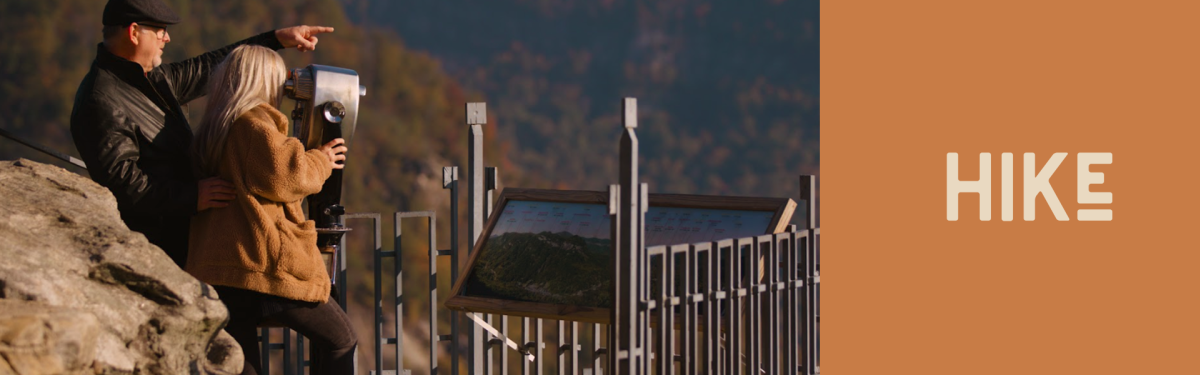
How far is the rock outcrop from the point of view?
247cm

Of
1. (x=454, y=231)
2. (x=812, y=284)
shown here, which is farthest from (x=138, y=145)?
(x=812, y=284)

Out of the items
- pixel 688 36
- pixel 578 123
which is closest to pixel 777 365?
pixel 578 123

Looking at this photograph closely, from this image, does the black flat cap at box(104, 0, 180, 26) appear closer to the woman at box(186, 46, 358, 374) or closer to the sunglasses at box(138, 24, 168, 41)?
the sunglasses at box(138, 24, 168, 41)

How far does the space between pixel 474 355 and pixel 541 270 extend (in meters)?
0.97

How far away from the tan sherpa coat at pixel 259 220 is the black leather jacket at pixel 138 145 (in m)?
0.10

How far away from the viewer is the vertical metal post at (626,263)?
137 inches

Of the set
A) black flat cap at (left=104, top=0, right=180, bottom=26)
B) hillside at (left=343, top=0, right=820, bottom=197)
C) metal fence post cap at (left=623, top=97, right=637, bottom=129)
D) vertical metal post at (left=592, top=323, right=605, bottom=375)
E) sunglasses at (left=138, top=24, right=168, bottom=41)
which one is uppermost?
hillside at (left=343, top=0, right=820, bottom=197)

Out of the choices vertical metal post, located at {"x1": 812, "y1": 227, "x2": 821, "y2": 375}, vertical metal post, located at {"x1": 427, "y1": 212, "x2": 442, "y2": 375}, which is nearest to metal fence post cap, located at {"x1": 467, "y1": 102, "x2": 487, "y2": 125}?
vertical metal post, located at {"x1": 427, "y1": 212, "x2": 442, "y2": 375}

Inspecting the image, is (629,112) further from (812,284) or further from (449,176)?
(449,176)

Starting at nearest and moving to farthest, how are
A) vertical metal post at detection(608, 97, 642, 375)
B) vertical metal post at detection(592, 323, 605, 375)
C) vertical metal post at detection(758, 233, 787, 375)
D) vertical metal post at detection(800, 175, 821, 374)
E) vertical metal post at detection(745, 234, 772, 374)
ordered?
vertical metal post at detection(608, 97, 642, 375), vertical metal post at detection(745, 234, 772, 374), vertical metal post at detection(758, 233, 787, 375), vertical metal post at detection(800, 175, 821, 374), vertical metal post at detection(592, 323, 605, 375)

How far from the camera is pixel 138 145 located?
3.30 m

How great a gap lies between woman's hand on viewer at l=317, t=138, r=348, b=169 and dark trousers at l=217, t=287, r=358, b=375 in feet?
1.27

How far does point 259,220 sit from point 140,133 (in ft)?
1.35

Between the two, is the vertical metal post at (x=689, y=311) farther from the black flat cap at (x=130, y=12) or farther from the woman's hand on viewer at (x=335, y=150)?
the black flat cap at (x=130, y=12)
